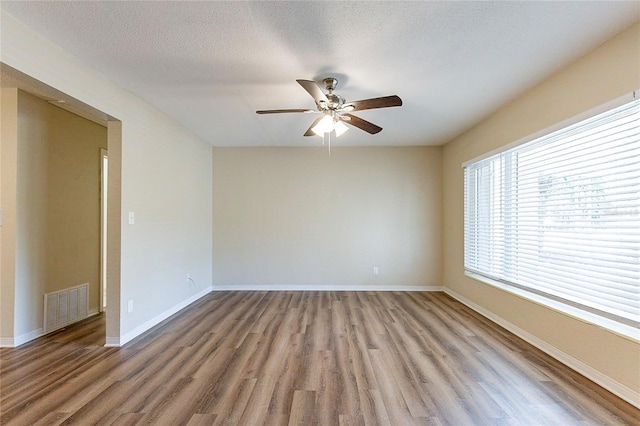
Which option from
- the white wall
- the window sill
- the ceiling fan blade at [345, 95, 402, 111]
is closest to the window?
the window sill

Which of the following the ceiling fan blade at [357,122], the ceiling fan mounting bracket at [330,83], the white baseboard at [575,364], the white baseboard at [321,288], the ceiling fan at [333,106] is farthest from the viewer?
the white baseboard at [321,288]

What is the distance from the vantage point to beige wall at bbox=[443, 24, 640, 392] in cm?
198

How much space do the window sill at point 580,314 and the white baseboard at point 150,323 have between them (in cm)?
406

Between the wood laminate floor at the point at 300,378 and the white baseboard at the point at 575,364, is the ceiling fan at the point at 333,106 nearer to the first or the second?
the wood laminate floor at the point at 300,378

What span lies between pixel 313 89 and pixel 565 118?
216 centimetres

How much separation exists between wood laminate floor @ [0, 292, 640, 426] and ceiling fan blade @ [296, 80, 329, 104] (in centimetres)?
225

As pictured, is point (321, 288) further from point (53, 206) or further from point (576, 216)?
point (53, 206)

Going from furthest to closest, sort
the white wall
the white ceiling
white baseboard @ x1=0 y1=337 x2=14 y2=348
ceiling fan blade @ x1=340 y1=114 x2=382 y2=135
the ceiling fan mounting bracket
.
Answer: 1. ceiling fan blade @ x1=340 y1=114 x2=382 y2=135
2. white baseboard @ x1=0 y1=337 x2=14 y2=348
3. the ceiling fan mounting bracket
4. the white wall
5. the white ceiling

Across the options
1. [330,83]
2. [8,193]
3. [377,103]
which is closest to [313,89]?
[330,83]

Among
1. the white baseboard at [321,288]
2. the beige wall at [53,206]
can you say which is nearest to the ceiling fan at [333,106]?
the beige wall at [53,206]

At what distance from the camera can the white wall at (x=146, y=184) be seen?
Result: 2143mm

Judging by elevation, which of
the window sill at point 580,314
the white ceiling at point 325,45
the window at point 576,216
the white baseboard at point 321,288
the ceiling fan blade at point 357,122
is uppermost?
the white ceiling at point 325,45

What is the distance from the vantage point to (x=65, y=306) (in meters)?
3.34

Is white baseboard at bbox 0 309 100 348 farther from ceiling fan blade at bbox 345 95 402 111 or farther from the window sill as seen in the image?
the window sill
